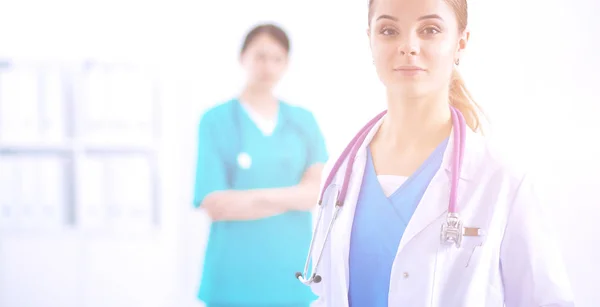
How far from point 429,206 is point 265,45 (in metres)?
0.99

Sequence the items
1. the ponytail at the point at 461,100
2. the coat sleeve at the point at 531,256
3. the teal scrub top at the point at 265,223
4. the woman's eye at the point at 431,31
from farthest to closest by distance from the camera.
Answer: the teal scrub top at the point at 265,223
the ponytail at the point at 461,100
the woman's eye at the point at 431,31
the coat sleeve at the point at 531,256

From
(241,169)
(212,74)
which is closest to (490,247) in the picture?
(241,169)

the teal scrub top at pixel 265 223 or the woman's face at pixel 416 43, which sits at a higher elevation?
the woman's face at pixel 416 43

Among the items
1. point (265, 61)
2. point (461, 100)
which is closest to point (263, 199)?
point (265, 61)

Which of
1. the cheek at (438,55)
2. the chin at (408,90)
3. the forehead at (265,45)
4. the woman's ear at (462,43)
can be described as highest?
the forehead at (265,45)

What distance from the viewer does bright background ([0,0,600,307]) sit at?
5.90ft

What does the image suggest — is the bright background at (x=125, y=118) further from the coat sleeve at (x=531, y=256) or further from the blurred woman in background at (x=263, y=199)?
the coat sleeve at (x=531, y=256)

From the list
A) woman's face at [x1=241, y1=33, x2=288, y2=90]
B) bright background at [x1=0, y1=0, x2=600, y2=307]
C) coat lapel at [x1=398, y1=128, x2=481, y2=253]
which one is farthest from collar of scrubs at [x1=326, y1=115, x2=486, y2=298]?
woman's face at [x1=241, y1=33, x2=288, y2=90]

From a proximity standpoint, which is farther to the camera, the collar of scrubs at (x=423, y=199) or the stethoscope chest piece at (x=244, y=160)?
the stethoscope chest piece at (x=244, y=160)

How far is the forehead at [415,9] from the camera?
3.45ft

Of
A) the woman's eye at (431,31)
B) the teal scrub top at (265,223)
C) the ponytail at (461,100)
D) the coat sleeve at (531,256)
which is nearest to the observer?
the coat sleeve at (531,256)

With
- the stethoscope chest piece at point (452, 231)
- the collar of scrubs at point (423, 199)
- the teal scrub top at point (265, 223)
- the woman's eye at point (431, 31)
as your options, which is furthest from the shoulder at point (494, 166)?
the teal scrub top at point (265, 223)

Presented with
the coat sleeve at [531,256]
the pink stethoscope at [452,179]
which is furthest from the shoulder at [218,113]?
the coat sleeve at [531,256]

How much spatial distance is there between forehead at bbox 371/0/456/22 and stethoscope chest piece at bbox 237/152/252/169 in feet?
2.69
